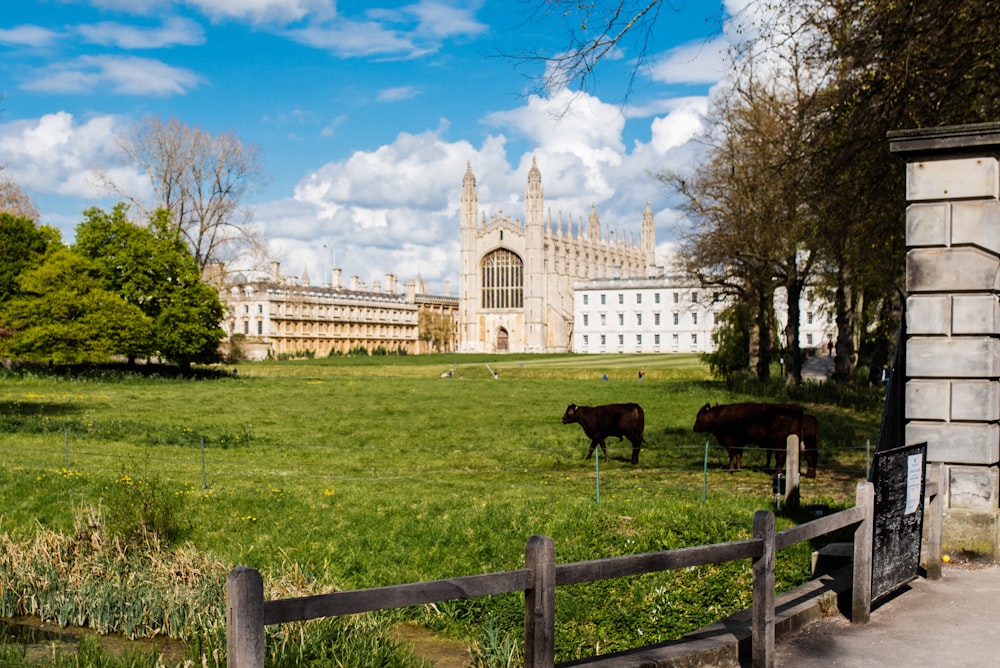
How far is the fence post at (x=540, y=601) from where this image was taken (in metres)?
5.68

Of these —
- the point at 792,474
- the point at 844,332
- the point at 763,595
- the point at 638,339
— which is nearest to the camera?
the point at 763,595

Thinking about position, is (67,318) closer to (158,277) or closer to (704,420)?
(158,277)

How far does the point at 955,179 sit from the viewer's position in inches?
396

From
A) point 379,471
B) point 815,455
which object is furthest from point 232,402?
point 815,455

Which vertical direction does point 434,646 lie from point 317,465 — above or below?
below

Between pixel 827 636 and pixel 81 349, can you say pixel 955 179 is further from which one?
pixel 81 349

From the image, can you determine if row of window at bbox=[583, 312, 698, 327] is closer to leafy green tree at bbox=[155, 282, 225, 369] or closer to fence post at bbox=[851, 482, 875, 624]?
leafy green tree at bbox=[155, 282, 225, 369]

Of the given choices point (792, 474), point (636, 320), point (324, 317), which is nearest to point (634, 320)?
point (636, 320)

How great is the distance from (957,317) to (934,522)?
2224 millimetres

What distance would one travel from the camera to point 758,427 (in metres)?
19.7

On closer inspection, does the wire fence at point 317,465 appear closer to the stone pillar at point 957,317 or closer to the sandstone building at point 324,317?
the stone pillar at point 957,317

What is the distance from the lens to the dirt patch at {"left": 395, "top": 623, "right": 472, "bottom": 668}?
1029 cm

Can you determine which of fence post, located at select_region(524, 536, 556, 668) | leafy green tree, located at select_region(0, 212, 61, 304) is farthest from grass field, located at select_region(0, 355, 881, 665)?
leafy green tree, located at select_region(0, 212, 61, 304)

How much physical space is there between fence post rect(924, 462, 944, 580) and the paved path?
197 millimetres
